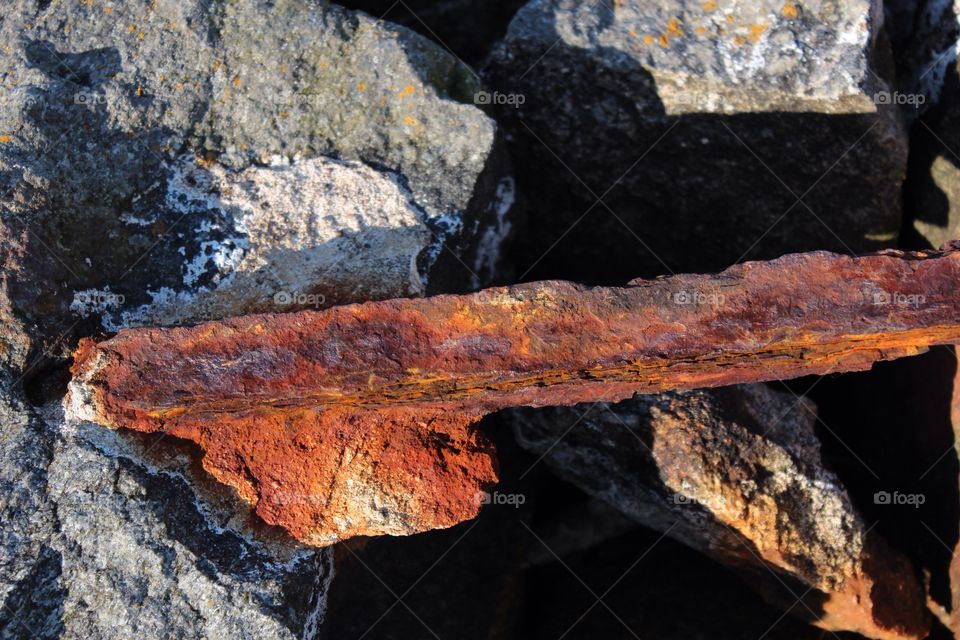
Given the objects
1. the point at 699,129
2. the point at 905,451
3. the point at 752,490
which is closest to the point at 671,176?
the point at 699,129

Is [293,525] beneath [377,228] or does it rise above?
beneath

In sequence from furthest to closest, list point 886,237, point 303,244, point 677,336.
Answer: point 886,237, point 303,244, point 677,336

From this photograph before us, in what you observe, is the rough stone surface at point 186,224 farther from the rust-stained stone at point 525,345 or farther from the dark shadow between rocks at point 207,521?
the rust-stained stone at point 525,345

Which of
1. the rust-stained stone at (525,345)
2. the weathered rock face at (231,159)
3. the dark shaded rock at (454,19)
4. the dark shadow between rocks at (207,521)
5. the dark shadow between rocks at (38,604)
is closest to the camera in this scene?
the rust-stained stone at (525,345)

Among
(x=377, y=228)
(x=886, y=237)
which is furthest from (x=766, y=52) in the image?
(x=377, y=228)

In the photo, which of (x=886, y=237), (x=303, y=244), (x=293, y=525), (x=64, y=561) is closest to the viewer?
(x=64, y=561)

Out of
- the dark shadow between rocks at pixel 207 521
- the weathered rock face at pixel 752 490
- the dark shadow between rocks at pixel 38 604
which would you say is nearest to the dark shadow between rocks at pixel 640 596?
the weathered rock face at pixel 752 490

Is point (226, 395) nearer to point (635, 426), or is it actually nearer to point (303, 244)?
point (303, 244)
